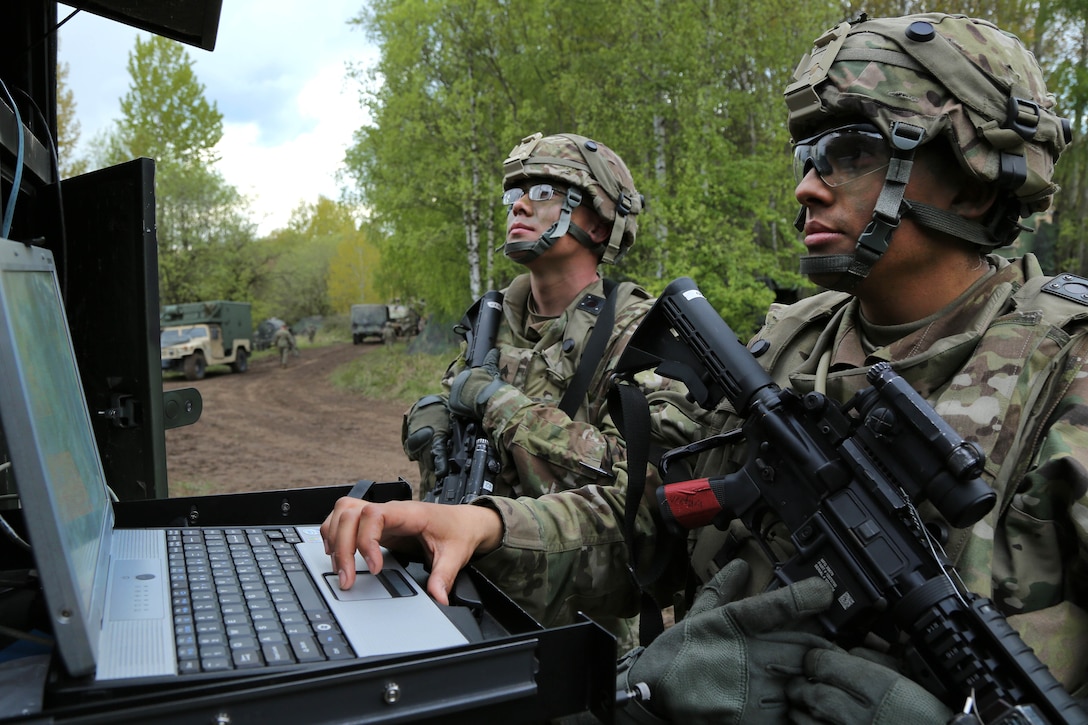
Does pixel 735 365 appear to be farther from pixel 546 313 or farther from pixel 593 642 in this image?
pixel 546 313

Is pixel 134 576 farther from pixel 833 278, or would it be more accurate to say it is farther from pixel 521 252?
pixel 521 252

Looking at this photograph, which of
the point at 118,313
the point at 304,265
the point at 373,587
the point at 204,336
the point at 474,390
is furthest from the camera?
the point at 304,265

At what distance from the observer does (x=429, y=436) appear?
140 inches

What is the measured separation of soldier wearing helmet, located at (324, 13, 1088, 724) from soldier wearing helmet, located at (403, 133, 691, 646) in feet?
2.97

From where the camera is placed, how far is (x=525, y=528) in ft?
5.71

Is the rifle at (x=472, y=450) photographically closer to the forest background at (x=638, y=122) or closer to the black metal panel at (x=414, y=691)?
the black metal panel at (x=414, y=691)

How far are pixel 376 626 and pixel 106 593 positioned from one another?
41cm

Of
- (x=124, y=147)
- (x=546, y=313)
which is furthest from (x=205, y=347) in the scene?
(x=546, y=313)

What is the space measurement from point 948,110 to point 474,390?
203 centimetres

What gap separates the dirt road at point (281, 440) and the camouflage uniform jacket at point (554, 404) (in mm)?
6180

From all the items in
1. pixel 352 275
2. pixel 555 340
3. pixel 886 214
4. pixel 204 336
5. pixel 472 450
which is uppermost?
pixel 352 275

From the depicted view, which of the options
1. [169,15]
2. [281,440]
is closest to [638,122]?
[281,440]

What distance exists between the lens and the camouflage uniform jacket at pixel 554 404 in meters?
2.97

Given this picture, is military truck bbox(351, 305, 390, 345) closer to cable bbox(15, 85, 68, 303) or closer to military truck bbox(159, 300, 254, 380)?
military truck bbox(159, 300, 254, 380)
